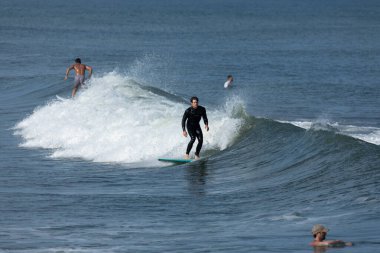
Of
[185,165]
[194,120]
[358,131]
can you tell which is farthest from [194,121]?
[358,131]

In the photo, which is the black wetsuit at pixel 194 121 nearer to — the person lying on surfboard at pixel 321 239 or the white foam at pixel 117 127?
the white foam at pixel 117 127

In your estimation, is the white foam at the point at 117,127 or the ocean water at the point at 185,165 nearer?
the ocean water at the point at 185,165

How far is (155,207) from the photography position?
16.9 m

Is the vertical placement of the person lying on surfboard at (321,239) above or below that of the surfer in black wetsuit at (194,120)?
below

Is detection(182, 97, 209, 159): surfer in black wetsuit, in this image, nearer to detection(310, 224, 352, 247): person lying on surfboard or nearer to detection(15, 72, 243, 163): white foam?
detection(15, 72, 243, 163): white foam

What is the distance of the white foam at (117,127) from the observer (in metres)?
24.5

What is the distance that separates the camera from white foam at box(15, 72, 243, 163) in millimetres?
24531

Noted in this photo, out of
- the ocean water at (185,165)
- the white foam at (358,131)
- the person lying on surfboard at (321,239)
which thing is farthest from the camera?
the white foam at (358,131)

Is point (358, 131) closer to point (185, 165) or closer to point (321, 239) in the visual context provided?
point (185, 165)

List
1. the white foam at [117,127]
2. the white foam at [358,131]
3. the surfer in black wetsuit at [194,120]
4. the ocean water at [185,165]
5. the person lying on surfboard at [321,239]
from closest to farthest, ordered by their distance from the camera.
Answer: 1. the person lying on surfboard at [321,239]
2. the ocean water at [185,165]
3. the surfer in black wetsuit at [194,120]
4. the white foam at [117,127]
5. the white foam at [358,131]

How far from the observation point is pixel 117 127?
27.1 m

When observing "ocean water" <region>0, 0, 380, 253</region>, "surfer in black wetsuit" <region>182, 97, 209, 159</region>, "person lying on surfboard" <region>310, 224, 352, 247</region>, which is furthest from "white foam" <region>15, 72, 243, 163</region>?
"person lying on surfboard" <region>310, 224, 352, 247</region>

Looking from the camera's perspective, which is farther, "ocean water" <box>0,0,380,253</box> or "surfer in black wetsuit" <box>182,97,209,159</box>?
"surfer in black wetsuit" <box>182,97,209,159</box>

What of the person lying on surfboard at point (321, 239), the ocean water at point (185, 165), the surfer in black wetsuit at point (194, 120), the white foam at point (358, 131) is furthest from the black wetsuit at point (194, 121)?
the person lying on surfboard at point (321, 239)
